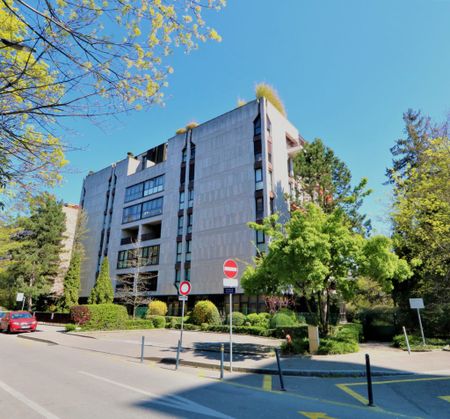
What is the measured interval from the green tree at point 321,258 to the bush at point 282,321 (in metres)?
8.30

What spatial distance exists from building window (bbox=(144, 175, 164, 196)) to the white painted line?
35.7 m

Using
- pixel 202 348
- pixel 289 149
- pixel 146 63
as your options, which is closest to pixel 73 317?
pixel 202 348

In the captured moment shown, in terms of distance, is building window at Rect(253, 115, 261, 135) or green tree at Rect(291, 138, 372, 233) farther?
building window at Rect(253, 115, 261, 135)

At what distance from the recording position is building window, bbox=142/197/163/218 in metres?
41.4

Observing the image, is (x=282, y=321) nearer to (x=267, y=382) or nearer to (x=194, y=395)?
(x=267, y=382)

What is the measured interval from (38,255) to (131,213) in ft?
41.8

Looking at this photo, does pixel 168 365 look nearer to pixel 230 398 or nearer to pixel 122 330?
pixel 230 398

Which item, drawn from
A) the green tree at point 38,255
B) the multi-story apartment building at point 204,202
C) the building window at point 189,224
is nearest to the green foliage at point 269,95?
the multi-story apartment building at point 204,202

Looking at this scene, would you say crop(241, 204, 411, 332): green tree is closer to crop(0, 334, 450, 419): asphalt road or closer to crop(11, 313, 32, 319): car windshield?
crop(0, 334, 450, 419): asphalt road

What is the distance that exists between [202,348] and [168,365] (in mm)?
3714

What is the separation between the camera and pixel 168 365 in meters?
11.1

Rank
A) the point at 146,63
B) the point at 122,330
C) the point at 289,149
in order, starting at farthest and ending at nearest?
Result: the point at 289,149
the point at 122,330
the point at 146,63

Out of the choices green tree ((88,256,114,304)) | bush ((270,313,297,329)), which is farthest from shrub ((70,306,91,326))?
bush ((270,313,297,329))

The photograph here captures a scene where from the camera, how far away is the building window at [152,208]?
4144 cm
